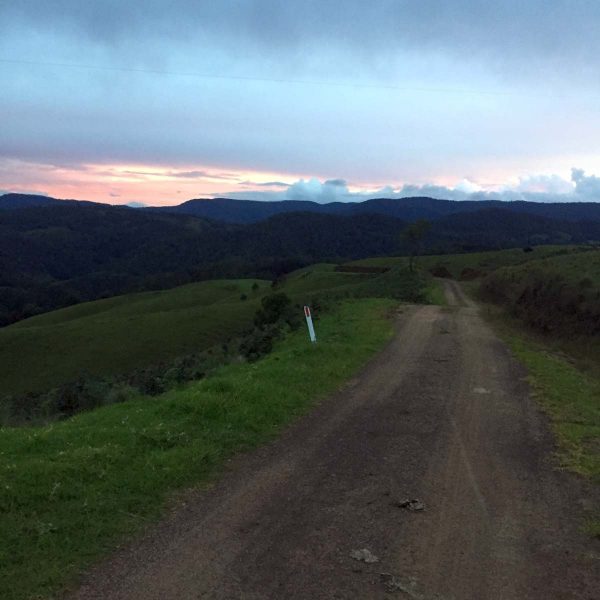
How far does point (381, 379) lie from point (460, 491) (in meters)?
6.02

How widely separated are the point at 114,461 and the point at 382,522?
10.5 ft

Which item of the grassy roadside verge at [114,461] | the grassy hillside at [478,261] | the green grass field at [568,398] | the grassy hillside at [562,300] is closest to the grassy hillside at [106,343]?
the grassy hillside at [562,300]

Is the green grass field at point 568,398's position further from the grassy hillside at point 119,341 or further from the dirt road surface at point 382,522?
the grassy hillside at point 119,341

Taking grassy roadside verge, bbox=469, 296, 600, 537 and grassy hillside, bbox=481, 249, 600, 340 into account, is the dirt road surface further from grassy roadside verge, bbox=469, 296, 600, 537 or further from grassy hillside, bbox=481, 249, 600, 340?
grassy hillside, bbox=481, 249, 600, 340

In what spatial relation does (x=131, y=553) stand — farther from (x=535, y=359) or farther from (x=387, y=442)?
(x=535, y=359)

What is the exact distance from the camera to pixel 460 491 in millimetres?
6613

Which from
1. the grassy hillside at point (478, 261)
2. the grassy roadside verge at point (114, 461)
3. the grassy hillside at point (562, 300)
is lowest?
the grassy hillside at point (478, 261)

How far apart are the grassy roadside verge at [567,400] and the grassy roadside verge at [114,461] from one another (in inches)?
160

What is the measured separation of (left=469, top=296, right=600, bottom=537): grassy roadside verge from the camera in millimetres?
7614

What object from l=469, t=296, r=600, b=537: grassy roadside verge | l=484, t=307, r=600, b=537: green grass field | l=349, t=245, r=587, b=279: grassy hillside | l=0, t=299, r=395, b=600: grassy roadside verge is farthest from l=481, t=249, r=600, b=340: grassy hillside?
l=349, t=245, r=587, b=279: grassy hillside

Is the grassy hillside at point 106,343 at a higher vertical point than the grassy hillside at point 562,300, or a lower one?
lower

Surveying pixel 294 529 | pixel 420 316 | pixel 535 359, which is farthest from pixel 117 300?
pixel 294 529

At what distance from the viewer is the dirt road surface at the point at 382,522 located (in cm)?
465

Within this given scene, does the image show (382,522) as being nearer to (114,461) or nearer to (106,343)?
(114,461)
